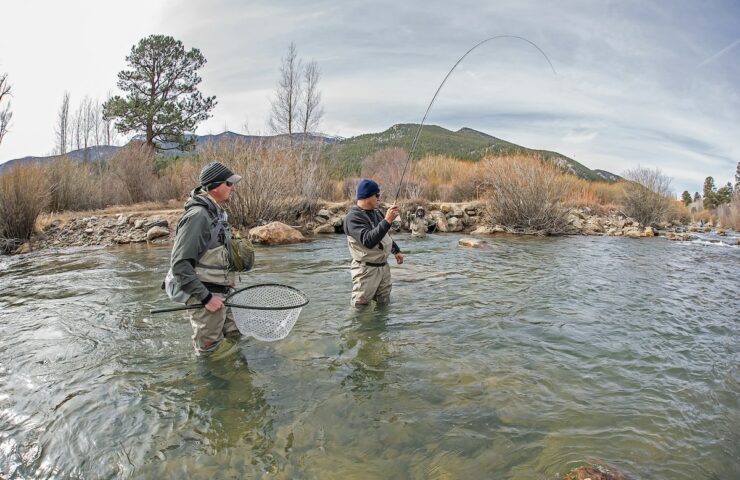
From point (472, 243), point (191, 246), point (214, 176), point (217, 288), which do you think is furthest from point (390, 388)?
point (472, 243)

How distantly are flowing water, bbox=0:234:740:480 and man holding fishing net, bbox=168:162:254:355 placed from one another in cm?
61

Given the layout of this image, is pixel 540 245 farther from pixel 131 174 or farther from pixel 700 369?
pixel 131 174

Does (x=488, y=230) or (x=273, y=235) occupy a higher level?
(x=488, y=230)

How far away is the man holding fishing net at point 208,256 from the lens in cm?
375

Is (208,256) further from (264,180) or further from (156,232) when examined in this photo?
(156,232)

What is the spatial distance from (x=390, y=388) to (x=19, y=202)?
1459cm

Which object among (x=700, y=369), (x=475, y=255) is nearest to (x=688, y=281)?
(x=475, y=255)

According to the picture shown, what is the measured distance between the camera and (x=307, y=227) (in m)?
17.4

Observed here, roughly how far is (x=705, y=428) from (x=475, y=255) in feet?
28.4

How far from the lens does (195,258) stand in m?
3.83

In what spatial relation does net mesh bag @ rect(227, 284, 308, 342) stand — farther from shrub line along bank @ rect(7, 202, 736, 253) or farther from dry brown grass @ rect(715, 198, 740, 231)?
dry brown grass @ rect(715, 198, 740, 231)

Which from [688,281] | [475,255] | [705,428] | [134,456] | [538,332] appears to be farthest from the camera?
[475,255]

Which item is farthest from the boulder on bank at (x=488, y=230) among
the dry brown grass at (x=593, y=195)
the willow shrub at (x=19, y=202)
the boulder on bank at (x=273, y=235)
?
the willow shrub at (x=19, y=202)

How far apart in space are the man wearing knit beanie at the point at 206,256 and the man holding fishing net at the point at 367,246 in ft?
5.63
